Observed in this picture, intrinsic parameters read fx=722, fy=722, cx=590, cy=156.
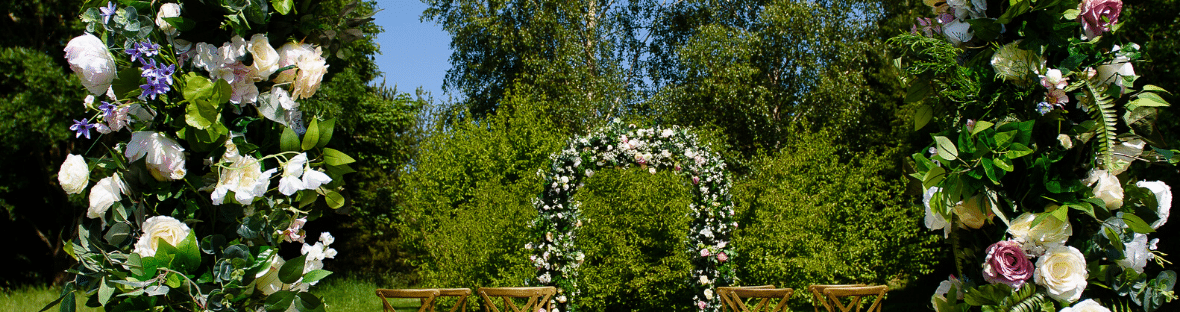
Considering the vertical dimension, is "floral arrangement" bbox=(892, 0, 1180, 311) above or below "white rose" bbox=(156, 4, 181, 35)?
below

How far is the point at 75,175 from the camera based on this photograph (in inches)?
66.2

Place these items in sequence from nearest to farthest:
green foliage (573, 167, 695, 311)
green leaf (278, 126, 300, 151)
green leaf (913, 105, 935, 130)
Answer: green leaf (278, 126, 300, 151)
green leaf (913, 105, 935, 130)
green foliage (573, 167, 695, 311)

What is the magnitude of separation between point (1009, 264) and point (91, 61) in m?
2.21

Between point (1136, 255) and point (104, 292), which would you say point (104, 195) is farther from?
point (1136, 255)

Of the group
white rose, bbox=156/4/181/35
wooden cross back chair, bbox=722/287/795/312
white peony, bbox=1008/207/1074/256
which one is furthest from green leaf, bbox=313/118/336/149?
wooden cross back chair, bbox=722/287/795/312

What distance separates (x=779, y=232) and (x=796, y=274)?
0.71 metres

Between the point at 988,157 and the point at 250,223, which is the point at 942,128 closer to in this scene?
the point at 988,157

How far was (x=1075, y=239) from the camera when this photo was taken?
1788mm

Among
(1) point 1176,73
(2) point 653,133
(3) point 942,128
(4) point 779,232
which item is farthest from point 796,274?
(3) point 942,128

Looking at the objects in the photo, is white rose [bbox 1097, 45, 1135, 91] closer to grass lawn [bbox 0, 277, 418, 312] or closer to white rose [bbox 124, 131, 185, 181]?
white rose [bbox 124, 131, 185, 181]

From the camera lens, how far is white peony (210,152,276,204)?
66.4 inches

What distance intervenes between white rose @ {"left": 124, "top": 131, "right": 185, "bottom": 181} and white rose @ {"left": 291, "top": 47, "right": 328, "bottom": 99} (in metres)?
0.33

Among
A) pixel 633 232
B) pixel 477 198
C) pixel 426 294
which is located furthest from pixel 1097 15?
pixel 477 198

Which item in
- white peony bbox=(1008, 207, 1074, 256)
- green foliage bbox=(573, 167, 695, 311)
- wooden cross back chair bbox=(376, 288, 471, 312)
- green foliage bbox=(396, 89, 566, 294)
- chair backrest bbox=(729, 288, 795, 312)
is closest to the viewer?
white peony bbox=(1008, 207, 1074, 256)
